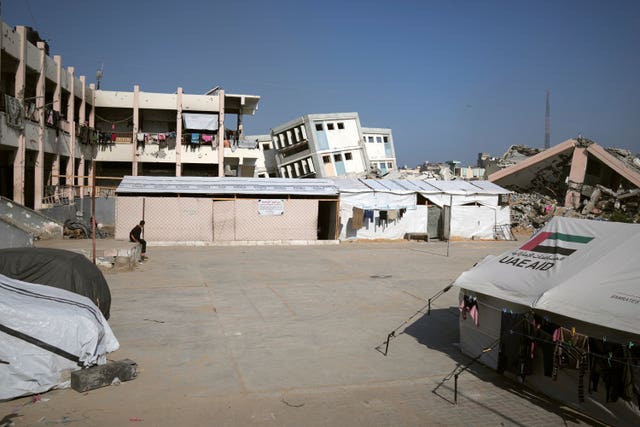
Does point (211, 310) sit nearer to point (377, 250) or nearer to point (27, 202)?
point (377, 250)

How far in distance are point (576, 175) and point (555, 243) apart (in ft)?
97.5

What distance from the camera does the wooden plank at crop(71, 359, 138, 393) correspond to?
6.38 metres

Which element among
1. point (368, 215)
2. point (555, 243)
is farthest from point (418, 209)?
point (555, 243)

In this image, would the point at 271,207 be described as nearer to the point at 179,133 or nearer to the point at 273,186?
the point at 273,186

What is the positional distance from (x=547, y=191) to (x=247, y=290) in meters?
31.8

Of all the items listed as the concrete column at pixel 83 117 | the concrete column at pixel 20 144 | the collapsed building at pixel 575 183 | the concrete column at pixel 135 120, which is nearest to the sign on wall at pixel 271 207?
the concrete column at pixel 20 144

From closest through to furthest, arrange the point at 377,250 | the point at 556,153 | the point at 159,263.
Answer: the point at 159,263 < the point at 377,250 < the point at 556,153

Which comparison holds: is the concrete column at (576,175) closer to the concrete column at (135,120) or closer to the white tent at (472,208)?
the white tent at (472,208)

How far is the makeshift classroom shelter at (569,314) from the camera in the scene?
A: 5.77 m

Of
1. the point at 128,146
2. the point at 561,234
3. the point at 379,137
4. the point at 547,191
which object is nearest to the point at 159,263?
the point at 561,234

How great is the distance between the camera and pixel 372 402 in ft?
21.2

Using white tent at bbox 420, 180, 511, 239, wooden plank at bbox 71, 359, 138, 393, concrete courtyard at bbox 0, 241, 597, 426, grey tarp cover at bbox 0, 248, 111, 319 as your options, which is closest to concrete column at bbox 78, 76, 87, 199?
concrete courtyard at bbox 0, 241, 597, 426

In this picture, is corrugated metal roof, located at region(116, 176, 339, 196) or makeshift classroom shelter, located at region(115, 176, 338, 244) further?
corrugated metal roof, located at region(116, 176, 339, 196)

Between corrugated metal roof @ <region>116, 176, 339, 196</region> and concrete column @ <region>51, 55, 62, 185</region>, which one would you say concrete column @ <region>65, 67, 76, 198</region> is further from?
corrugated metal roof @ <region>116, 176, 339, 196</region>
